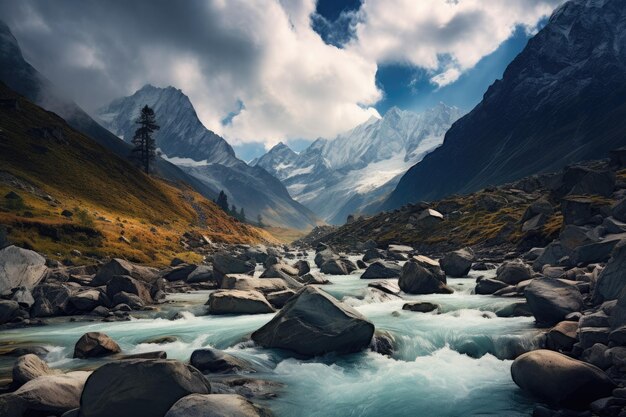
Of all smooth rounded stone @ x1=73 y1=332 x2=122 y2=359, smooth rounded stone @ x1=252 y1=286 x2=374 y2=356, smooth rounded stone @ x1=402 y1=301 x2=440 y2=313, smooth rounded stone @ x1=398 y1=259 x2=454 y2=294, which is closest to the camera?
smooth rounded stone @ x1=73 y1=332 x2=122 y2=359

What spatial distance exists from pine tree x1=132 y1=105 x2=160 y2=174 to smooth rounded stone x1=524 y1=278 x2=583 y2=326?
397 feet

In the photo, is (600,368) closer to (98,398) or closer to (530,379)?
(530,379)

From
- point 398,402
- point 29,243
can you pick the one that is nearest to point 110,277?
point 29,243

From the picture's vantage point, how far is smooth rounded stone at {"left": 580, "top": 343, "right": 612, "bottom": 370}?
14258 millimetres

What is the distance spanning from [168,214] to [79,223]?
175 feet

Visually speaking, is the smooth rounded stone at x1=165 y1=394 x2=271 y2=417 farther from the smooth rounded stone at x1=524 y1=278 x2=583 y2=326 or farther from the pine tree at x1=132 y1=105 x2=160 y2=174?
the pine tree at x1=132 y1=105 x2=160 y2=174

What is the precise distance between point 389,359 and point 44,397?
14.4 meters

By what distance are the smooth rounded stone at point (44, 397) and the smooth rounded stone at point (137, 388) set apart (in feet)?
4.28

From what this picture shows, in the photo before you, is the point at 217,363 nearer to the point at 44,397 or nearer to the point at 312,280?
the point at 44,397

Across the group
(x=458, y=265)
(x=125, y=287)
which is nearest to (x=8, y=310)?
(x=125, y=287)

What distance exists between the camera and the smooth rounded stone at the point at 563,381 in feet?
43.1

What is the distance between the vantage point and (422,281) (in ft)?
116

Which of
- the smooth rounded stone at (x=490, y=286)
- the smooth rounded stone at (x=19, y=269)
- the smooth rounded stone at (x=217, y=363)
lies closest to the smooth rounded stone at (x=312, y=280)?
the smooth rounded stone at (x=490, y=286)

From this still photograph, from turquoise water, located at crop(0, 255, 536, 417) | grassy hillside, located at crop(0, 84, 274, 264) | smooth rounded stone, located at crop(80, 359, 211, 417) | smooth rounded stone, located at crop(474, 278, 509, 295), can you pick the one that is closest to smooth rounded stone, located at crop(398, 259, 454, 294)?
smooth rounded stone, located at crop(474, 278, 509, 295)
